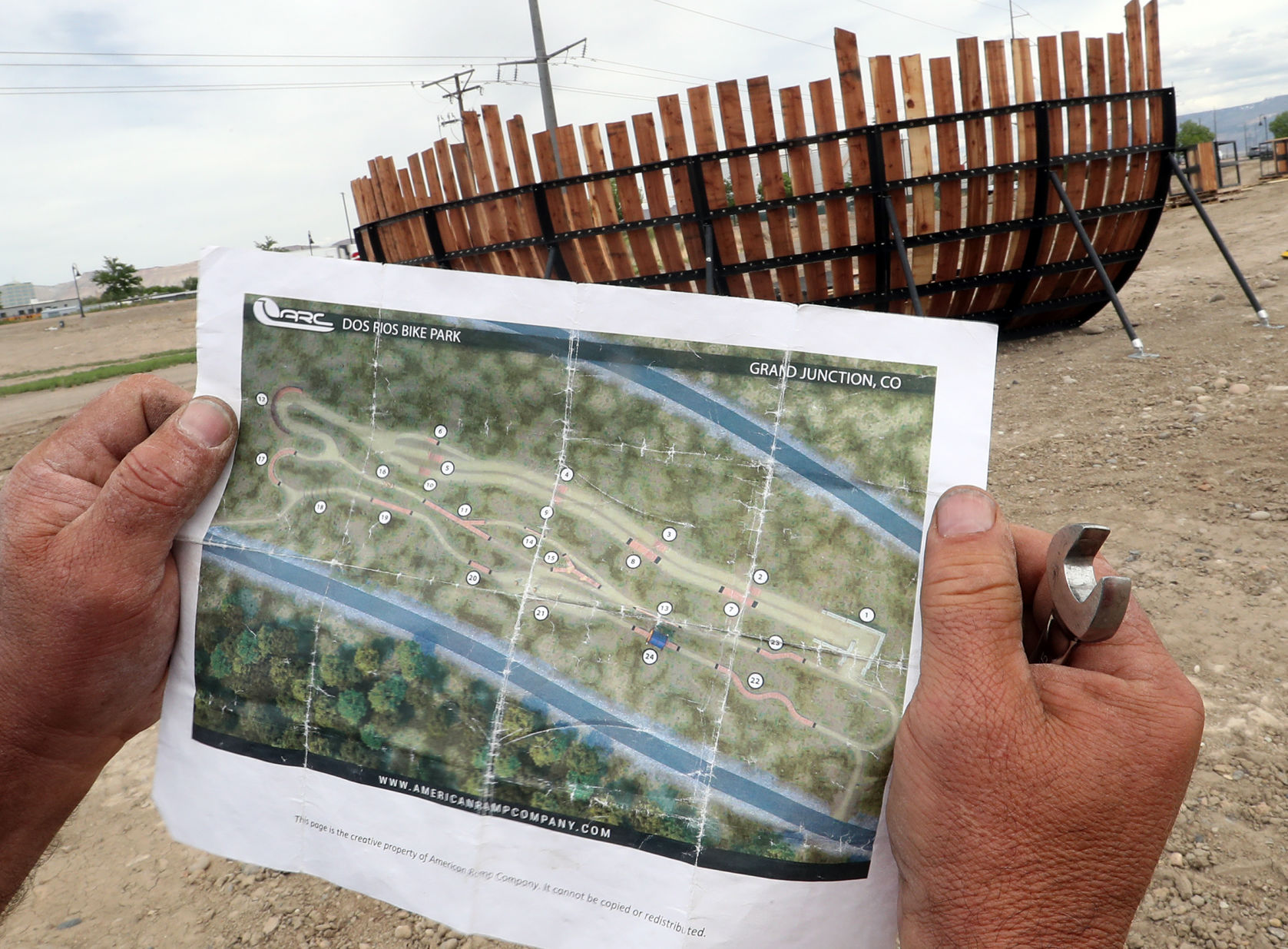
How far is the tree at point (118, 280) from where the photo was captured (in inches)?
2122

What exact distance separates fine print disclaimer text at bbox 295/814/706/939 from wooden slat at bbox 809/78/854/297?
539 centimetres

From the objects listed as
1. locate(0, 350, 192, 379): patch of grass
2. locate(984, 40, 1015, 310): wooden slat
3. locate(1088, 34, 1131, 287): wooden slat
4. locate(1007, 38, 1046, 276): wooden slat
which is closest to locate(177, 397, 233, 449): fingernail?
locate(984, 40, 1015, 310): wooden slat

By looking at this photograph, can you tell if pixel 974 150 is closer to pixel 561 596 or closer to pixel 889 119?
pixel 889 119

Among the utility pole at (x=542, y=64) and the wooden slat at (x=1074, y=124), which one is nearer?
the wooden slat at (x=1074, y=124)

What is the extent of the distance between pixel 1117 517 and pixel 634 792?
3.22 metres

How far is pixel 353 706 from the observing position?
1302mm

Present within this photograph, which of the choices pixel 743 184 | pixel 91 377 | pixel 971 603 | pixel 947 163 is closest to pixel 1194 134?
pixel 947 163

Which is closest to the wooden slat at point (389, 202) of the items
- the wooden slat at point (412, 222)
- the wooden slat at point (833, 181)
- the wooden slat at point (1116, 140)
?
the wooden slat at point (412, 222)

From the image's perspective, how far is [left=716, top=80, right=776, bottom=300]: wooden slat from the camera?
5344mm

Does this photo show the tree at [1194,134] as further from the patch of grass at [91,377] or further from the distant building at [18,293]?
the distant building at [18,293]

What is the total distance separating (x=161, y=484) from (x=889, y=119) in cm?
567

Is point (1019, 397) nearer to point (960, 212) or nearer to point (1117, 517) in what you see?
point (960, 212)

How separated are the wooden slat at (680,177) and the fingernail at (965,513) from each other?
4.72m

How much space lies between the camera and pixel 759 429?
49.6 inches
